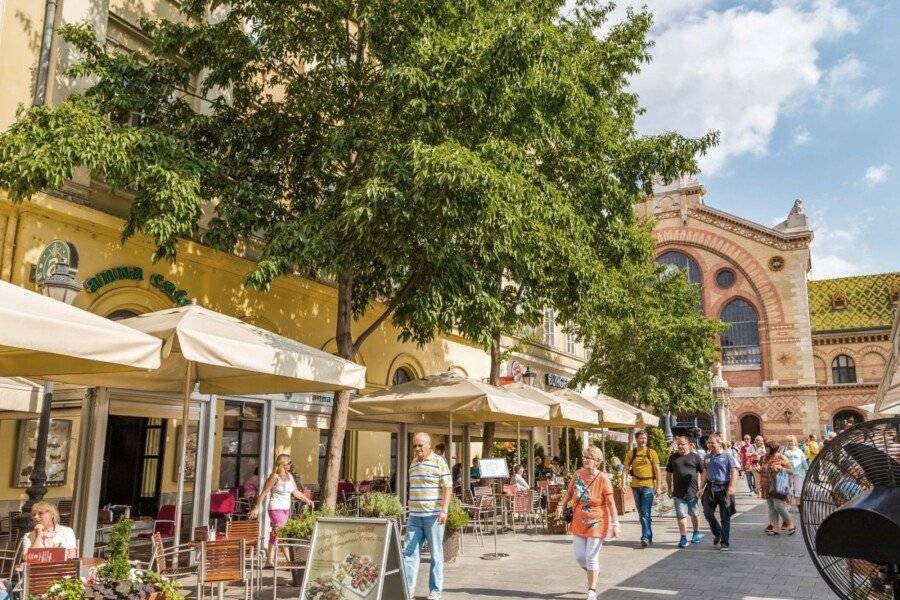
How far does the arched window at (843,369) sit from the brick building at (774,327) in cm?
6

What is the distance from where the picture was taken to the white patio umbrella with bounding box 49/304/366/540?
20.4 feet

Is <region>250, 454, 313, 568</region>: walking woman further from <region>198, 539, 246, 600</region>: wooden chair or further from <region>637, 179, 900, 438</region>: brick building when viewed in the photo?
<region>637, 179, 900, 438</region>: brick building

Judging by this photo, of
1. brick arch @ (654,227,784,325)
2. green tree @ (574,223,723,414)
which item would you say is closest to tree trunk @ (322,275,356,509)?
green tree @ (574,223,723,414)

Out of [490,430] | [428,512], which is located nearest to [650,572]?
[428,512]

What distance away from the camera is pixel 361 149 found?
10320 mm

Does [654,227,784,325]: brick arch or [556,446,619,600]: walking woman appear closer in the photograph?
[556,446,619,600]: walking woman

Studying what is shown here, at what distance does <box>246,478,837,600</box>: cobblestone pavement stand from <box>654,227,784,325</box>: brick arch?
36.1 metres

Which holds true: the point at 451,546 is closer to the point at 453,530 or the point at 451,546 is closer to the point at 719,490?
the point at 453,530

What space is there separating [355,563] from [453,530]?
440 cm

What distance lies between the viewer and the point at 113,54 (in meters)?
11.0

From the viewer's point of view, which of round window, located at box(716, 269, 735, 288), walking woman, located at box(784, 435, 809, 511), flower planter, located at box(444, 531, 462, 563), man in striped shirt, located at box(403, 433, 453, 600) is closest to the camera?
man in striped shirt, located at box(403, 433, 453, 600)

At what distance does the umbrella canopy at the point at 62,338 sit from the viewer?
452 cm

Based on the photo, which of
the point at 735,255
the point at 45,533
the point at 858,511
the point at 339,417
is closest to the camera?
the point at 858,511

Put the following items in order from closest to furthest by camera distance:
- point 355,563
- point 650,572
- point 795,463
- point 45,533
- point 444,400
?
1. point 355,563
2. point 45,533
3. point 650,572
4. point 444,400
5. point 795,463
